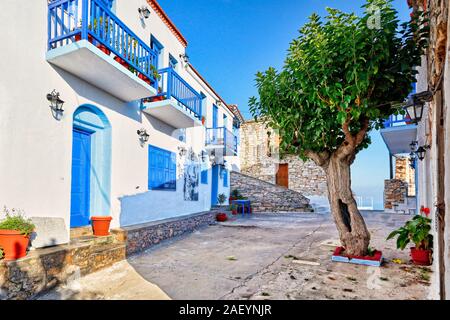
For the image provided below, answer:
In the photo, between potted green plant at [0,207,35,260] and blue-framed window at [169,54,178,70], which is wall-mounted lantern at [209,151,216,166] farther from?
potted green plant at [0,207,35,260]

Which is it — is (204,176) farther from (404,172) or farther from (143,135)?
(404,172)

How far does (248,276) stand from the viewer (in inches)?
163

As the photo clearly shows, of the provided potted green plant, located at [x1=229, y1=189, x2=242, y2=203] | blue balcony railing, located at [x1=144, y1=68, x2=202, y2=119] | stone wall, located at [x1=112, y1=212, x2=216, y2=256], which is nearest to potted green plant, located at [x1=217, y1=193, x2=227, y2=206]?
potted green plant, located at [x1=229, y1=189, x2=242, y2=203]

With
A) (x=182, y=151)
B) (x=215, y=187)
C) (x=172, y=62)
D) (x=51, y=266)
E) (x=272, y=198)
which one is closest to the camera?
(x=51, y=266)

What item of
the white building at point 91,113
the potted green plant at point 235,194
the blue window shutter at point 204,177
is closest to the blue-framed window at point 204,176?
the blue window shutter at point 204,177

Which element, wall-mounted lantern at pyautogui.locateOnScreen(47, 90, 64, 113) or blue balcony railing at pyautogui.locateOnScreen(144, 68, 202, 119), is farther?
blue balcony railing at pyautogui.locateOnScreen(144, 68, 202, 119)

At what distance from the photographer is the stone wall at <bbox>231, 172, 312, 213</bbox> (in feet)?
49.3

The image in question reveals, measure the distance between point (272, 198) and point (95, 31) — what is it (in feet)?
41.8

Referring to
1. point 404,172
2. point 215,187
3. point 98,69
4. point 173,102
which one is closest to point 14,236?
point 98,69

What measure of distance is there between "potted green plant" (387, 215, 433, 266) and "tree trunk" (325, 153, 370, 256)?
22.7 inches

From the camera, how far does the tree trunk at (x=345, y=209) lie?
478 cm

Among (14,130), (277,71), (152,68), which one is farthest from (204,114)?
(14,130)

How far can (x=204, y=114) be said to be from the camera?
38.9 feet
